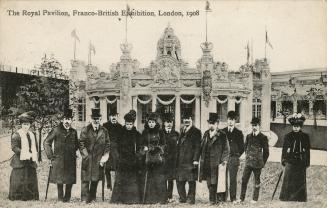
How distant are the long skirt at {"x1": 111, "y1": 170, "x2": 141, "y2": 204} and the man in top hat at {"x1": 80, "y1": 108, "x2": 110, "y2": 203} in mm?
221

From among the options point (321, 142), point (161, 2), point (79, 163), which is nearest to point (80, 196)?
point (79, 163)

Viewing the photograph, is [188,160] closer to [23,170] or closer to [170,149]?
[170,149]

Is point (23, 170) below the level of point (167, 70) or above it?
below

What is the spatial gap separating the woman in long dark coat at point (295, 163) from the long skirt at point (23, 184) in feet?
9.24

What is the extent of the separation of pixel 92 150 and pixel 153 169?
704 millimetres

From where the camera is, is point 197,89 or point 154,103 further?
point 197,89

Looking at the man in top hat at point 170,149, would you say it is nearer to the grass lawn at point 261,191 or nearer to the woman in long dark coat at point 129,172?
the grass lawn at point 261,191

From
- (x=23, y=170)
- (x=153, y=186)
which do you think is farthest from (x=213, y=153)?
(x=23, y=170)

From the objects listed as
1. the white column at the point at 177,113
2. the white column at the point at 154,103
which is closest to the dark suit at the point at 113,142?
the white column at the point at 154,103

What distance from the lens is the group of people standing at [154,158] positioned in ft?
14.5

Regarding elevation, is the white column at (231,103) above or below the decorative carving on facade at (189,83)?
below

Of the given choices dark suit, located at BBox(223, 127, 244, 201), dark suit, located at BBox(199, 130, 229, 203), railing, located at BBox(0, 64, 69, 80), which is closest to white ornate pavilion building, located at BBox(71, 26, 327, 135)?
railing, located at BBox(0, 64, 69, 80)

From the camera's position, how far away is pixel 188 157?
4.46m

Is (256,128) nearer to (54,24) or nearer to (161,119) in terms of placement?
(161,119)
